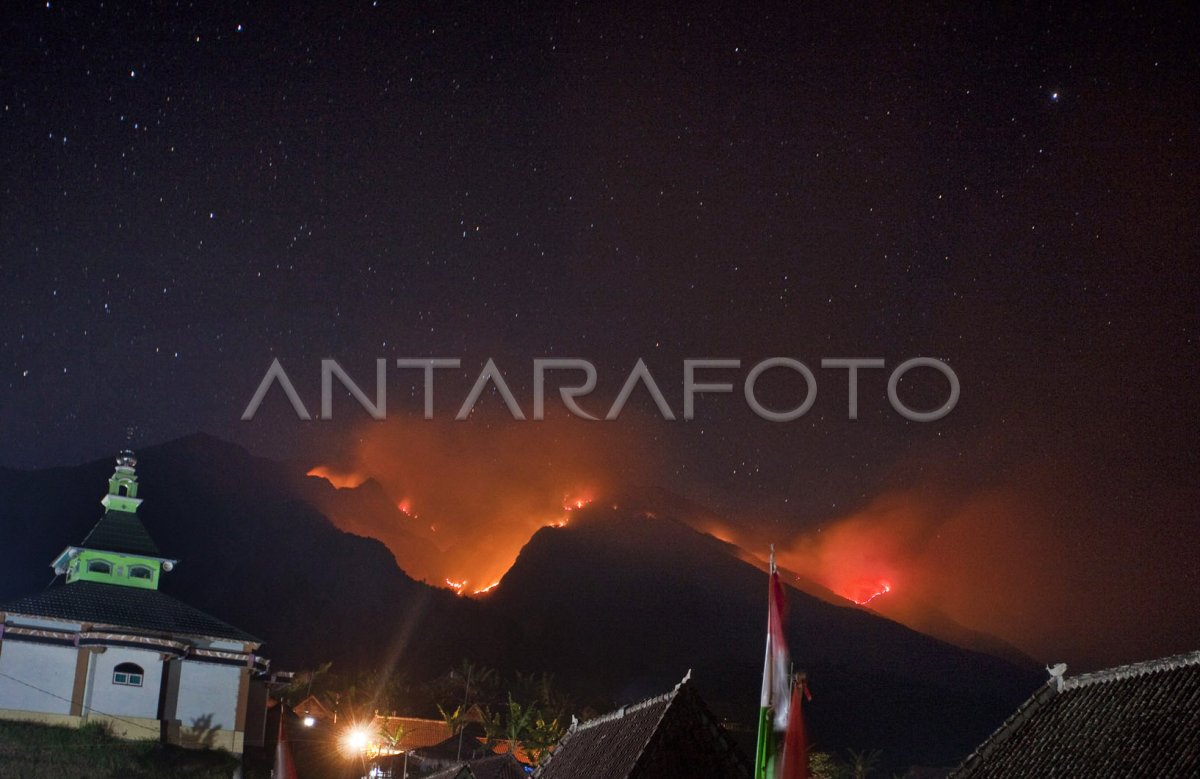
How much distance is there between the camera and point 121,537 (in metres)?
51.1

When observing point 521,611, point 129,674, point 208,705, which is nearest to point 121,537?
point 129,674

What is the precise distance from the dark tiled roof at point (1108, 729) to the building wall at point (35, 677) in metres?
35.3

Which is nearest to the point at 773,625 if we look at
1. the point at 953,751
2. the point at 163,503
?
the point at 953,751

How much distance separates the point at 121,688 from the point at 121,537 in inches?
391

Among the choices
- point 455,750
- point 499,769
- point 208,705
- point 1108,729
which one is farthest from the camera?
point 455,750

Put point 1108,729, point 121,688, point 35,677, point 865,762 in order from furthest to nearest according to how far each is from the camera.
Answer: point 865,762 < point 121,688 < point 35,677 < point 1108,729

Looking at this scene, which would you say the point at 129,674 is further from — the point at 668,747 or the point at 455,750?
the point at 668,747

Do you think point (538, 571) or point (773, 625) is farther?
point (538, 571)

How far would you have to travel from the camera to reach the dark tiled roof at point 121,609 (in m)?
43.7

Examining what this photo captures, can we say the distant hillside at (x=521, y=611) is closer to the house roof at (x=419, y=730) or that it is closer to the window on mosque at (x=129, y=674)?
the house roof at (x=419, y=730)

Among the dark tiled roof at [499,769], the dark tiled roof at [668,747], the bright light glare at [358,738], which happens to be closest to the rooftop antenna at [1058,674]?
the dark tiled roof at [668,747]

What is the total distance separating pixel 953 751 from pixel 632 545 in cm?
8533

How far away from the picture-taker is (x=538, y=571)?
567 ft

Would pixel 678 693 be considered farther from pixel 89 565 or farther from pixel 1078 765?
pixel 89 565
